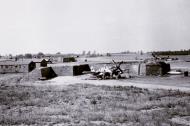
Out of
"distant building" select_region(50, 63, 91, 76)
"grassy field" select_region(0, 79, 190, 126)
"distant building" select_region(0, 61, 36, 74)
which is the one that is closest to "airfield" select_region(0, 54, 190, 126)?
"grassy field" select_region(0, 79, 190, 126)

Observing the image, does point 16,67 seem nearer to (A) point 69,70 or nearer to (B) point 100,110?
(A) point 69,70

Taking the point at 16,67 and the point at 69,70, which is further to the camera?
the point at 16,67

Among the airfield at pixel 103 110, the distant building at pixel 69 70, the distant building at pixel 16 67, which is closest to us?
the airfield at pixel 103 110

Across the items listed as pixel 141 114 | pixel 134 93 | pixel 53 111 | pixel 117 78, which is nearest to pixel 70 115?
pixel 53 111

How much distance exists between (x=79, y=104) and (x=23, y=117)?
196 inches

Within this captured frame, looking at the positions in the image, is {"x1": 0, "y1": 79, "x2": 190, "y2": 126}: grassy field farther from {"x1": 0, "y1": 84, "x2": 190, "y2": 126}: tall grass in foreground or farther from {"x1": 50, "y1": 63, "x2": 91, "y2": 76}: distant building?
{"x1": 50, "y1": 63, "x2": 91, "y2": 76}: distant building

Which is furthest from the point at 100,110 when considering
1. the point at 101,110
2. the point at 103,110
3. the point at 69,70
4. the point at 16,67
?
the point at 16,67

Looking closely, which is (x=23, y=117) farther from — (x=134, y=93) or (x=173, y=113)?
(x=134, y=93)

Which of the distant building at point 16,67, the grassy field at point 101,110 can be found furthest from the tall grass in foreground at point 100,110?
the distant building at point 16,67

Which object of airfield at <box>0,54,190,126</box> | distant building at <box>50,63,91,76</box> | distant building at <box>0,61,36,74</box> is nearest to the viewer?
airfield at <box>0,54,190,126</box>

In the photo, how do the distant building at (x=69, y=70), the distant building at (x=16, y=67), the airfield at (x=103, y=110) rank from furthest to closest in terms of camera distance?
the distant building at (x=16, y=67) → the distant building at (x=69, y=70) → the airfield at (x=103, y=110)

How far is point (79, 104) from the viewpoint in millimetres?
19609

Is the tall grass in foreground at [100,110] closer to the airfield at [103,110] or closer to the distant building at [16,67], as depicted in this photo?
the airfield at [103,110]

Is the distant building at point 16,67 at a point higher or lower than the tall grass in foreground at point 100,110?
higher
